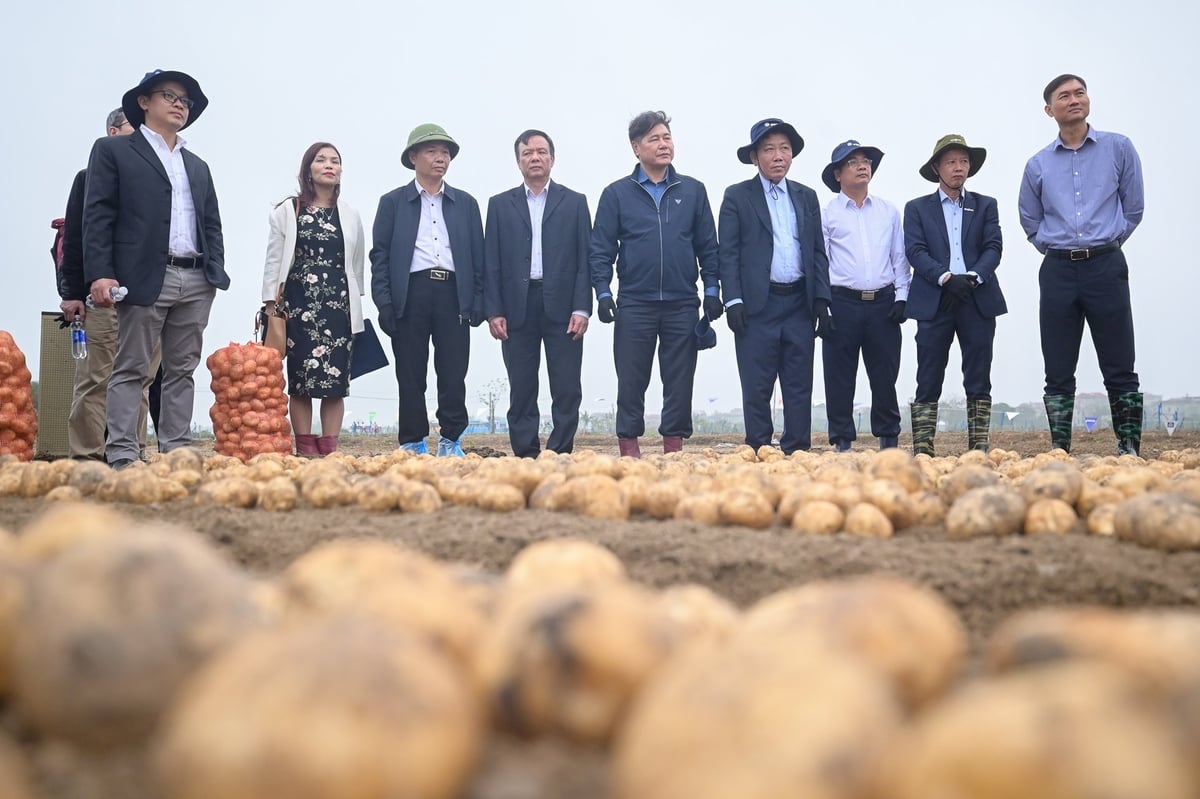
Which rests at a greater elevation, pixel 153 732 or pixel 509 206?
pixel 509 206

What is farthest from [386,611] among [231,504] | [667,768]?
[231,504]

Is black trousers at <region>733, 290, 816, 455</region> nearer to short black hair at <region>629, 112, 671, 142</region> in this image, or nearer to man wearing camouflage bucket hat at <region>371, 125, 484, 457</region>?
short black hair at <region>629, 112, 671, 142</region>

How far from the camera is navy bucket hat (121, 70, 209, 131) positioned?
6012 mm

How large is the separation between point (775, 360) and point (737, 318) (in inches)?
20.0

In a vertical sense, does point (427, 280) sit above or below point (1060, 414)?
above

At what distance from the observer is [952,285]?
704 cm

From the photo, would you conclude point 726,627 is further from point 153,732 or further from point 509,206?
point 509,206

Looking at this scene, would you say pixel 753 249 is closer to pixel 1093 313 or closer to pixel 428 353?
pixel 1093 313

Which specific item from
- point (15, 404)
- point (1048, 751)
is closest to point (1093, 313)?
point (1048, 751)

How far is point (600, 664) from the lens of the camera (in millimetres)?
1155

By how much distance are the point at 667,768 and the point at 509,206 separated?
22.3 ft

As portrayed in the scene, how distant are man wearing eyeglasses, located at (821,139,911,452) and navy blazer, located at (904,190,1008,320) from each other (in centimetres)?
19

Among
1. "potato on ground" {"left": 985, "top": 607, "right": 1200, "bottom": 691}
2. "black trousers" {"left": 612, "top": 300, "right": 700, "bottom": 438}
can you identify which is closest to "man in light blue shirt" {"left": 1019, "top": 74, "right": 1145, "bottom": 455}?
"black trousers" {"left": 612, "top": 300, "right": 700, "bottom": 438}

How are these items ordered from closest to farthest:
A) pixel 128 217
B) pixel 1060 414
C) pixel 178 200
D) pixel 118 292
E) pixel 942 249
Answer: pixel 118 292, pixel 128 217, pixel 178 200, pixel 1060 414, pixel 942 249
